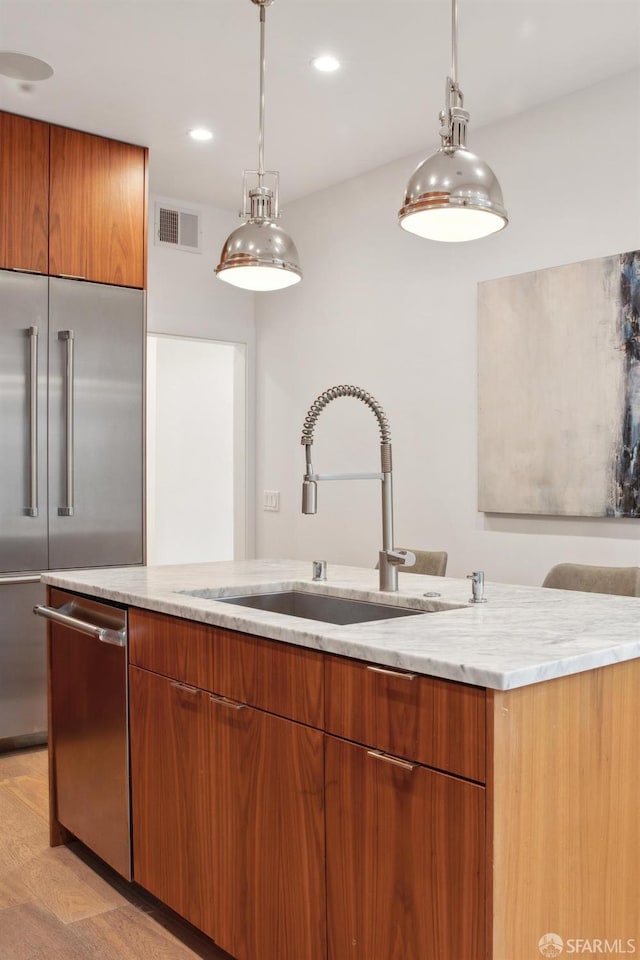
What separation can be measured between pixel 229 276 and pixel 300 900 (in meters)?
1.90

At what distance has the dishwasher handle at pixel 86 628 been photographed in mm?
2324

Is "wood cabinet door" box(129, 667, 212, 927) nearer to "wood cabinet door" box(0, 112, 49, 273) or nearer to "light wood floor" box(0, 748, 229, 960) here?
"light wood floor" box(0, 748, 229, 960)

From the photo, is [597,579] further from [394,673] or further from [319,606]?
[394,673]

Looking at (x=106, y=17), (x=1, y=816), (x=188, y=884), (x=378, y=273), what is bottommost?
(x=1, y=816)

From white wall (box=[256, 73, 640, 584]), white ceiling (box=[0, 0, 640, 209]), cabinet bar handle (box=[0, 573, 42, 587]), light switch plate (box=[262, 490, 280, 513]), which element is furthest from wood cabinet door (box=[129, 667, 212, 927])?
light switch plate (box=[262, 490, 280, 513])

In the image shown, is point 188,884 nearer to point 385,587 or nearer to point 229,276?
point 385,587

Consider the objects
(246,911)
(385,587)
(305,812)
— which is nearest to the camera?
(305,812)

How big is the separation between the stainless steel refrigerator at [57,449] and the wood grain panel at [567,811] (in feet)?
9.58

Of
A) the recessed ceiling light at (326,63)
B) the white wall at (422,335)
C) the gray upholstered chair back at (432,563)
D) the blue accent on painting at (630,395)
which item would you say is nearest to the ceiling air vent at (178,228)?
the white wall at (422,335)

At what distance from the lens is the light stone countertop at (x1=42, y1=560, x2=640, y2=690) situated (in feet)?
4.69

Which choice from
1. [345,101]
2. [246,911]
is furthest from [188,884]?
[345,101]

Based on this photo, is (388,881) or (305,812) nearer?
(388,881)

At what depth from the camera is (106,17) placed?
9.78 ft

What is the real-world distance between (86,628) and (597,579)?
5.74 ft
